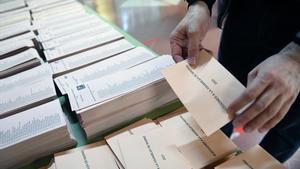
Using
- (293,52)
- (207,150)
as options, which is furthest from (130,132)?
(293,52)

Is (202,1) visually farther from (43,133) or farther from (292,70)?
(43,133)

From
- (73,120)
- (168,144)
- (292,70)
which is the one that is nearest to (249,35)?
(292,70)

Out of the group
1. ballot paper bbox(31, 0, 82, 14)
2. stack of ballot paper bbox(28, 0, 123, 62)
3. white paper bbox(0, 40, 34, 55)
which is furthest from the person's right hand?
ballot paper bbox(31, 0, 82, 14)

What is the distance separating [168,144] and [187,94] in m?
0.11

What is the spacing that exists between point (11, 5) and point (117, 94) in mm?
1190

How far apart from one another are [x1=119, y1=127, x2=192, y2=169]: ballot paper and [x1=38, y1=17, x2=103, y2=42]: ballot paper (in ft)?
2.12

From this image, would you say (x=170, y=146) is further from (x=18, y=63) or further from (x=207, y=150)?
(x=18, y=63)

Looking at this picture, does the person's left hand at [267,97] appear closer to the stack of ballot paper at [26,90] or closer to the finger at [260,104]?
the finger at [260,104]

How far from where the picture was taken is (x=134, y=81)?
27.2 inches

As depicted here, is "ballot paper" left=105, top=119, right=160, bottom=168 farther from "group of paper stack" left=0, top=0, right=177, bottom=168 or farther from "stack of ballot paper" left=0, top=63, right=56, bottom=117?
"stack of ballot paper" left=0, top=63, right=56, bottom=117

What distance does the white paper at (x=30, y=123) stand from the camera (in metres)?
0.57

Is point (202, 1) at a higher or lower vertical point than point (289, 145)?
higher

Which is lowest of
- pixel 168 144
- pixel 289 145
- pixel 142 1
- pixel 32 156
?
pixel 289 145

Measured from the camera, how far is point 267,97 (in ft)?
1.54
